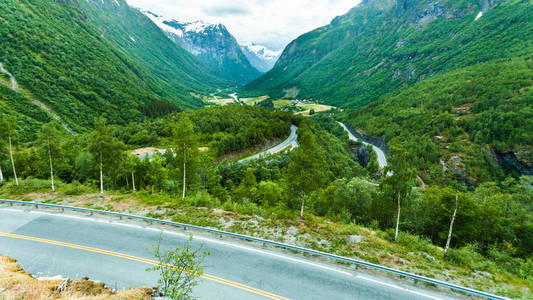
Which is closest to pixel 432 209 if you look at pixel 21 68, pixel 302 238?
pixel 302 238

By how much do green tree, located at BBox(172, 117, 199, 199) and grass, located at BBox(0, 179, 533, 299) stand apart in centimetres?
581

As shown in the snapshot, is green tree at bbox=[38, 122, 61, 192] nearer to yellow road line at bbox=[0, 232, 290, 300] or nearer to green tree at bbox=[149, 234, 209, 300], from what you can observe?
yellow road line at bbox=[0, 232, 290, 300]

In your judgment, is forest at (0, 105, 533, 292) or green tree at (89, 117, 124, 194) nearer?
forest at (0, 105, 533, 292)

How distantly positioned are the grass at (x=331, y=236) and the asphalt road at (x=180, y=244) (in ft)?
5.98

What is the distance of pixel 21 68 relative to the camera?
110875mm

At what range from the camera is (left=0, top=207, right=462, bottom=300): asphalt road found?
10.8m

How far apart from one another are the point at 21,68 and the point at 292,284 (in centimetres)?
17257

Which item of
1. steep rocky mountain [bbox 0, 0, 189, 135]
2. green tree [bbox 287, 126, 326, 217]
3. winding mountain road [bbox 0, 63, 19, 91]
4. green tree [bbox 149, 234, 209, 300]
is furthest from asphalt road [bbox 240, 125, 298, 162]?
winding mountain road [bbox 0, 63, 19, 91]

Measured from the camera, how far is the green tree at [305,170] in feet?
63.3

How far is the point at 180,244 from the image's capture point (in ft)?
45.8

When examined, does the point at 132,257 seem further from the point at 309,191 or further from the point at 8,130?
the point at 8,130

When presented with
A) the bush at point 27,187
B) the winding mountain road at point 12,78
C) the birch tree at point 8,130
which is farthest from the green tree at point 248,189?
the winding mountain road at point 12,78

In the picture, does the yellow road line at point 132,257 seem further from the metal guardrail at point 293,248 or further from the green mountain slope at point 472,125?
the green mountain slope at point 472,125

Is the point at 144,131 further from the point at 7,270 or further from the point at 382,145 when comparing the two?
the point at 382,145
